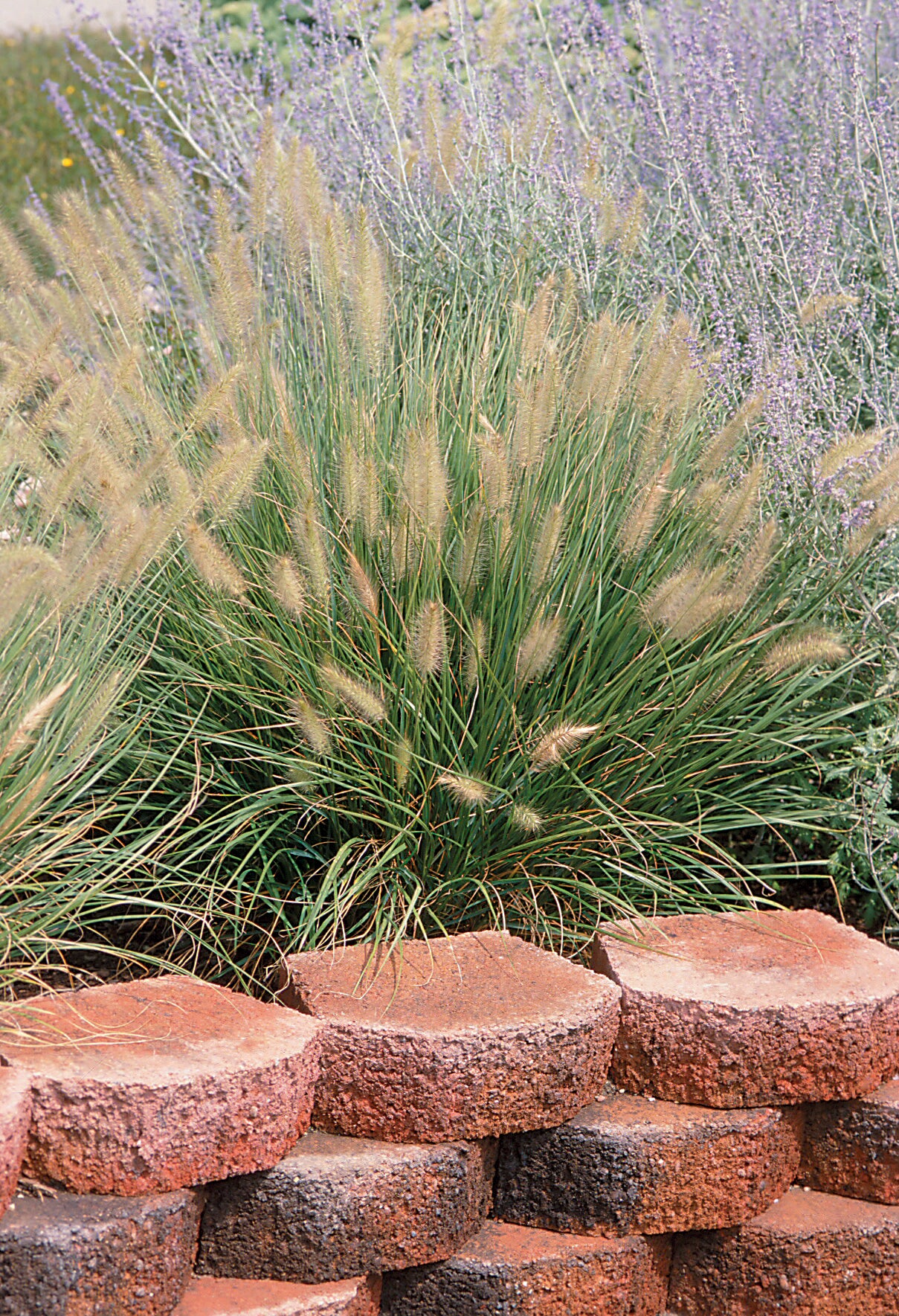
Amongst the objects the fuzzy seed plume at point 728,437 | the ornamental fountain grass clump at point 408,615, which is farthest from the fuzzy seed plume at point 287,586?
the fuzzy seed plume at point 728,437

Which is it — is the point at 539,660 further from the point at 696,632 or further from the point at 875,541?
the point at 875,541

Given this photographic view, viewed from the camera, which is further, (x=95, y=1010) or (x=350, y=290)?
(x=350, y=290)

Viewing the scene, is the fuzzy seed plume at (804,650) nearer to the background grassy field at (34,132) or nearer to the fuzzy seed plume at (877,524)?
the fuzzy seed plume at (877,524)

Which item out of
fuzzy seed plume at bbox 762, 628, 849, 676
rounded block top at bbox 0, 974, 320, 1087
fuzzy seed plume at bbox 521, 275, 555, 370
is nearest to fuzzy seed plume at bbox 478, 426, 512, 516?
A: fuzzy seed plume at bbox 521, 275, 555, 370

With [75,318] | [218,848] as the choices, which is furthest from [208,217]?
[218,848]

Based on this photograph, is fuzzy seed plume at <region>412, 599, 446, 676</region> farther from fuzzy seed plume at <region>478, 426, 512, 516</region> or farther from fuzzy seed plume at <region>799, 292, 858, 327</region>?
fuzzy seed plume at <region>799, 292, 858, 327</region>

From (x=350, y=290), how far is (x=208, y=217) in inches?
66.4

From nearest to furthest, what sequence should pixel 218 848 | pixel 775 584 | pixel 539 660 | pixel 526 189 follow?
pixel 539 660 → pixel 218 848 → pixel 775 584 → pixel 526 189

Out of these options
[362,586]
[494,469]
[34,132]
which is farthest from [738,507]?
[34,132]

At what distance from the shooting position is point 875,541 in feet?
7.80

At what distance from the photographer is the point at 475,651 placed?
207 cm

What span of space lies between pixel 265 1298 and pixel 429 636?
0.99 metres

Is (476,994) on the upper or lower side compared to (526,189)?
lower

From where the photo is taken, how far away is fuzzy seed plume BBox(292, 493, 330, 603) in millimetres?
1937
